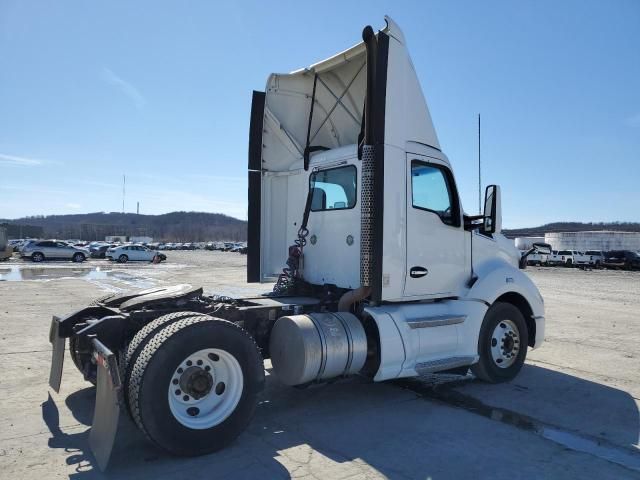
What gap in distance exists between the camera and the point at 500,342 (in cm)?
688

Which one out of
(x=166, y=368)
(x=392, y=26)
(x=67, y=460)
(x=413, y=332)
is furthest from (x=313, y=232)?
(x=67, y=460)

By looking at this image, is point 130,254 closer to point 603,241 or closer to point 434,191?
point 434,191

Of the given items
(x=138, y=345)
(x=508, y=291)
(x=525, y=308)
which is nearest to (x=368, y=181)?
(x=508, y=291)

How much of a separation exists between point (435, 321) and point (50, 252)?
43219mm

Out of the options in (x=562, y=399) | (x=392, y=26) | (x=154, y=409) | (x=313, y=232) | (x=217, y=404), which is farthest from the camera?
(x=313, y=232)

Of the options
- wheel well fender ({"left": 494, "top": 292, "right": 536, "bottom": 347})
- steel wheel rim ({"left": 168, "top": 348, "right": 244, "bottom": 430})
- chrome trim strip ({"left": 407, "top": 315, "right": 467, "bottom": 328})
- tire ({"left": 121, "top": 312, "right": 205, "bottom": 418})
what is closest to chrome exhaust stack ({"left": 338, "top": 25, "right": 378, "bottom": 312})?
chrome trim strip ({"left": 407, "top": 315, "right": 467, "bottom": 328})

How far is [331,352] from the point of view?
523 centimetres

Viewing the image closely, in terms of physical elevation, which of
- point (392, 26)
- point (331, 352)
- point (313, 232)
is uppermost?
point (392, 26)

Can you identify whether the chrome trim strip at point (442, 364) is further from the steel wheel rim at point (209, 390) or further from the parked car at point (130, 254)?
the parked car at point (130, 254)

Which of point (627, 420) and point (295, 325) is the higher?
point (295, 325)

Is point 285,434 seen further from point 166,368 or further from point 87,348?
Answer: point 87,348

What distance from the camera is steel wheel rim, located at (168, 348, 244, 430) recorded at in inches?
172

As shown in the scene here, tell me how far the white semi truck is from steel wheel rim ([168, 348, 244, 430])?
1 cm

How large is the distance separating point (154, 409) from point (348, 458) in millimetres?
1635
